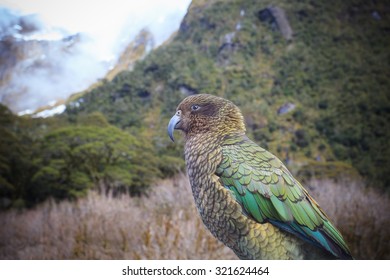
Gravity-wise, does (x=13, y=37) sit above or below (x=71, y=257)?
above

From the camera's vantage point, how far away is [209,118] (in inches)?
43.4

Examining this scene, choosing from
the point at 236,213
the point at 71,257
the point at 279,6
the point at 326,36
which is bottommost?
the point at 71,257

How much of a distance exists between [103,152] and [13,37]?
206 cm

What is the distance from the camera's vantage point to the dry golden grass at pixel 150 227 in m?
2.30

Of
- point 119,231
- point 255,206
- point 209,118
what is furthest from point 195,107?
point 119,231

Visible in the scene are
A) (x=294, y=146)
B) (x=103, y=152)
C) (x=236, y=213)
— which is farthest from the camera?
(x=103, y=152)

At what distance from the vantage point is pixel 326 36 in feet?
11.4

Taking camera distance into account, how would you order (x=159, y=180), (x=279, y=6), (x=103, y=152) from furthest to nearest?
(x=103, y=152) → (x=159, y=180) → (x=279, y=6)

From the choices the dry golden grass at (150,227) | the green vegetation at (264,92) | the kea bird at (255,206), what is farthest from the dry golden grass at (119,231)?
the kea bird at (255,206)

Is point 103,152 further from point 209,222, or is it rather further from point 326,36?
point 209,222

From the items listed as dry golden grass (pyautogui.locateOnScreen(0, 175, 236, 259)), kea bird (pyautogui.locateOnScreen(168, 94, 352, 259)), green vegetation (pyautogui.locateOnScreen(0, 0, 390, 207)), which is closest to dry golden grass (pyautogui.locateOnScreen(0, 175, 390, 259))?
dry golden grass (pyautogui.locateOnScreen(0, 175, 236, 259))

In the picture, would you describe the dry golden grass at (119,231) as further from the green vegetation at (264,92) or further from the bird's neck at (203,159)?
the bird's neck at (203,159)

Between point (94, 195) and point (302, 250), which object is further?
point (94, 195)
